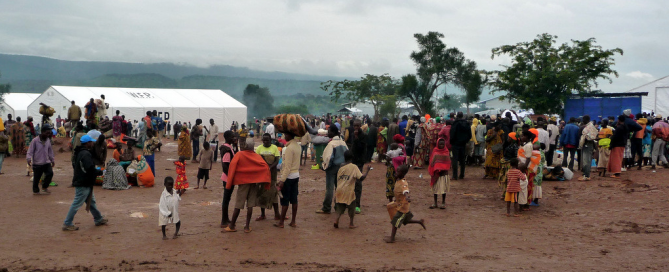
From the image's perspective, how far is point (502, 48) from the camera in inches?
1347

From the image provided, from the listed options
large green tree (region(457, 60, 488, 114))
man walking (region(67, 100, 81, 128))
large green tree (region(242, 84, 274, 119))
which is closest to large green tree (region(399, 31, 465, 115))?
large green tree (region(457, 60, 488, 114))

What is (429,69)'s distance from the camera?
4050cm

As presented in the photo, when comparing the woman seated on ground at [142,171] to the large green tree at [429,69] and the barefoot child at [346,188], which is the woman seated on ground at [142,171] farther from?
the large green tree at [429,69]

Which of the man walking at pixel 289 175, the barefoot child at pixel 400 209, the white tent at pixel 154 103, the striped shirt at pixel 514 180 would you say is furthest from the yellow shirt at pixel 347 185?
the white tent at pixel 154 103

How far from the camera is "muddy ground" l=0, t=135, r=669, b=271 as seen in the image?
656 centimetres

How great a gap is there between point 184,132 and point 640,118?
14.0 metres

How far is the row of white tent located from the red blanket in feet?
97.6

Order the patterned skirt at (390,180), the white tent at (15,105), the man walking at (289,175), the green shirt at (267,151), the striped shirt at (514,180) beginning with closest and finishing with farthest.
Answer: the man walking at (289,175), the green shirt at (267,151), the patterned skirt at (390,180), the striped shirt at (514,180), the white tent at (15,105)

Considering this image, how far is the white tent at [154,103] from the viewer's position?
116ft

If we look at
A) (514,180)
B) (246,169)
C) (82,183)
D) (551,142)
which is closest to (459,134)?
(551,142)

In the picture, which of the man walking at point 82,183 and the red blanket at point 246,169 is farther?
the man walking at point 82,183

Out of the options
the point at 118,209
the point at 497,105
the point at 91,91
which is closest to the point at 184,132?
the point at 118,209

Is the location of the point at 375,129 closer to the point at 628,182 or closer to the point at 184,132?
the point at 184,132

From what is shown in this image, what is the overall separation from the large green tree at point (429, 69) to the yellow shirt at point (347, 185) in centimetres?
3227
